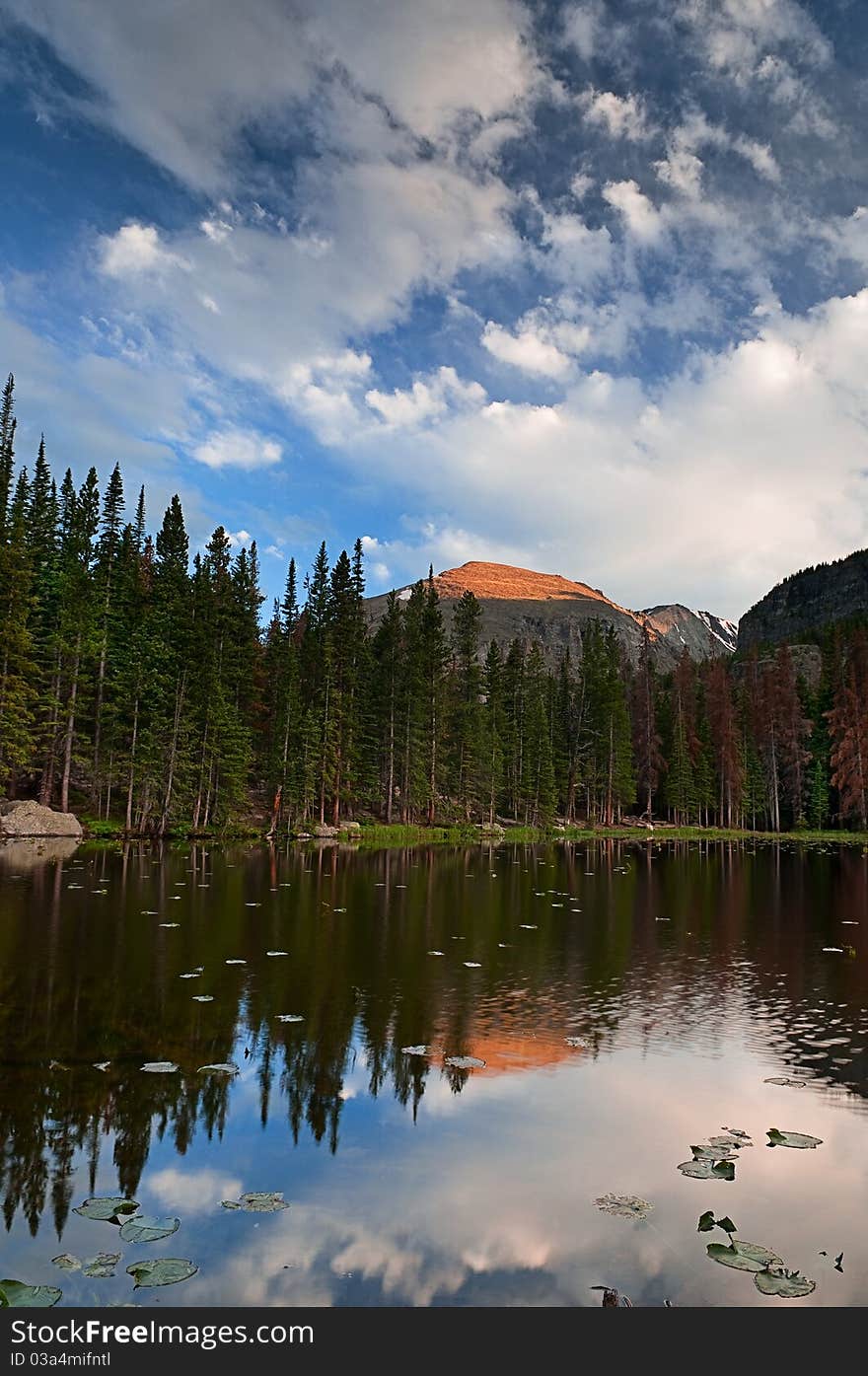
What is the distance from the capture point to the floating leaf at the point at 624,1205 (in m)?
7.26

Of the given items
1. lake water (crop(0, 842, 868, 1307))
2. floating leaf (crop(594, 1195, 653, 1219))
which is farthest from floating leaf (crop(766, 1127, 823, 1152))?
floating leaf (crop(594, 1195, 653, 1219))

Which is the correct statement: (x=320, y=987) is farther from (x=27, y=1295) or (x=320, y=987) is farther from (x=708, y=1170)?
(x=27, y=1295)

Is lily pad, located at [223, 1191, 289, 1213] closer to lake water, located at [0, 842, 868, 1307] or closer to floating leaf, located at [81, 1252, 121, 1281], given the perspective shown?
lake water, located at [0, 842, 868, 1307]

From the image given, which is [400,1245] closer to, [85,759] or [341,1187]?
[341,1187]

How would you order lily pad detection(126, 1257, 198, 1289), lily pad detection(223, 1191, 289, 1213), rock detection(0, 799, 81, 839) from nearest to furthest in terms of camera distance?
lily pad detection(126, 1257, 198, 1289), lily pad detection(223, 1191, 289, 1213), rock detection(0, 799, 81, 839)

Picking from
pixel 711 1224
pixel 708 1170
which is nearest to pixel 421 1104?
pixel 708 1170

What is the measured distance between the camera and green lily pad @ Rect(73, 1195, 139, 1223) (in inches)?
272

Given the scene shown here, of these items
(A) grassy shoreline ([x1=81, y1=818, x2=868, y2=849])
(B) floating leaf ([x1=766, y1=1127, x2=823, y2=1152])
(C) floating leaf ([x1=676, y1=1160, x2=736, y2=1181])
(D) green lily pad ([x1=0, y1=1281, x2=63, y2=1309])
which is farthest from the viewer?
(A) grassy shoreline ([x1=81, y1=818, x2=868, y2=849])

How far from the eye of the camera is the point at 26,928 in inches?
773

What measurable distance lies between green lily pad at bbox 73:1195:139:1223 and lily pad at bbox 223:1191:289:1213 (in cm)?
84

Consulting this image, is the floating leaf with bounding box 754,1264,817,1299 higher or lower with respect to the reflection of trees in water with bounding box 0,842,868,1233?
higher

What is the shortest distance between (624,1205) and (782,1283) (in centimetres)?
161

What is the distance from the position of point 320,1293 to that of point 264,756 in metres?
64.7

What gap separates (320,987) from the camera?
50.2 ft
